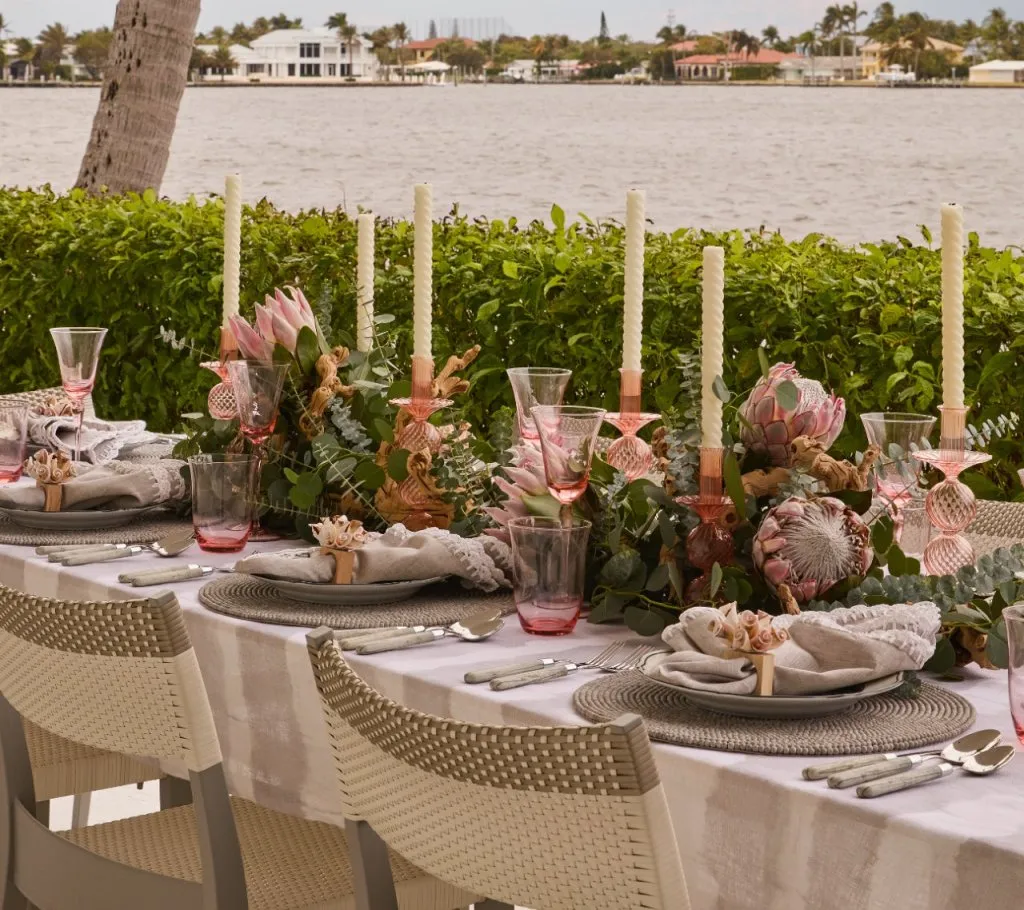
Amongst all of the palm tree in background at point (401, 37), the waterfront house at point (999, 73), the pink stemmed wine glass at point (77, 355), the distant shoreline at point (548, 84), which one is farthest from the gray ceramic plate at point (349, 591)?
the palm tree in background at point (401, 37)

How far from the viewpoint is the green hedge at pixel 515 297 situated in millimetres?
4328

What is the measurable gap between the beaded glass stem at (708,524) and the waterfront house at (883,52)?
52286mm

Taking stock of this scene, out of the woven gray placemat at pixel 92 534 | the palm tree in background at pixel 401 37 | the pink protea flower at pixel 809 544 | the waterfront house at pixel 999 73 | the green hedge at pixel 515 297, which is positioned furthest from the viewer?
the palm tree in background at pixel 401 37

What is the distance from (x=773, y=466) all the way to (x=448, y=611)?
0.51 metres

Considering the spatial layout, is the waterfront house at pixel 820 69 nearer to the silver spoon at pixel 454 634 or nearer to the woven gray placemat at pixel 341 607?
the woven gray placemat at pixel 341 607

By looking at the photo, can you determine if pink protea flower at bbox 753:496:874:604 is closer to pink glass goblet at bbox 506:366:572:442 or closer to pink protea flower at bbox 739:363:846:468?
pink protea flower at bbox 739:363:846:468

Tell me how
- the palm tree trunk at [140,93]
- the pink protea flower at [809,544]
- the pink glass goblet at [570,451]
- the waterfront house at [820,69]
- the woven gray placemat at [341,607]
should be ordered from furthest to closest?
the waterfront house at [820,69]
the palm tree trunk at [140,93]
the woven gray placemat at [341,607]
the pink glass goblet at [570,451]
the pink protea flower at [809,544]

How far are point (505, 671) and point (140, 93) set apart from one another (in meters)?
6.13

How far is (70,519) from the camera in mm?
2764

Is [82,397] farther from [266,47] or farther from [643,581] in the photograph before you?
[266,47]

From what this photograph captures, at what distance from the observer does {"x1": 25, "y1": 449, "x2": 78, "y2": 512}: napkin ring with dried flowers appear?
2.76 metres

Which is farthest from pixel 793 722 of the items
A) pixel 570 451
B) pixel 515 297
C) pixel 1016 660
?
pixel 515 297

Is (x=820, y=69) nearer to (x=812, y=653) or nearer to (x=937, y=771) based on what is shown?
(x=812, y=653)

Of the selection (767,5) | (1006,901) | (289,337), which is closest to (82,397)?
(289,337)
